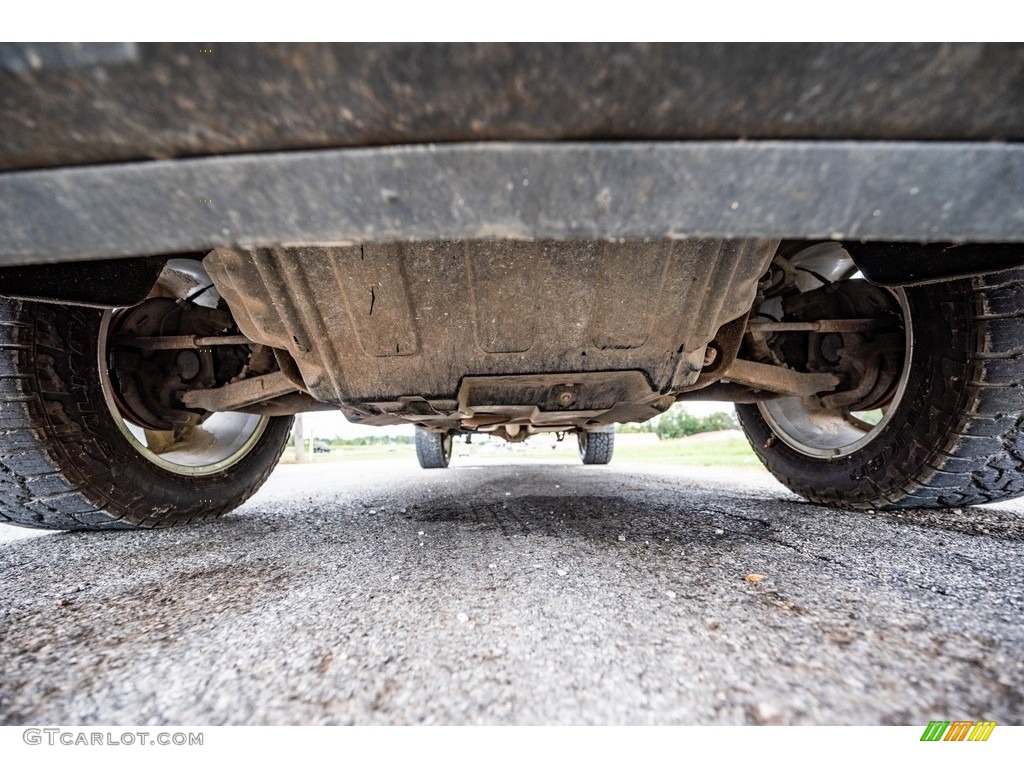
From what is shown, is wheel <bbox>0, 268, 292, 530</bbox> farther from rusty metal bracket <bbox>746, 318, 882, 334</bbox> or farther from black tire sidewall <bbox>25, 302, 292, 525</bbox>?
rusty metal bracket <bbox>746, 318, 882, 334</bbox>

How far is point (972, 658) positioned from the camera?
482 mm

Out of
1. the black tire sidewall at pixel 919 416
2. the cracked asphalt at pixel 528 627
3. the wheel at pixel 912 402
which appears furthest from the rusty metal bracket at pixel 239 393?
the black tire sidewall at pixel 919 416

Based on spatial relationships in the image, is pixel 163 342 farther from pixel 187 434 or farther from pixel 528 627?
pixel 528 627

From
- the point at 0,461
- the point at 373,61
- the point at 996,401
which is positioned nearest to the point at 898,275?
the point at 996,401

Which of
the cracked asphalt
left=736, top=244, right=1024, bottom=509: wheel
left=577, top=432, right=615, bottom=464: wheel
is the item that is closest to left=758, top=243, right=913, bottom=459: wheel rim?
left=736, top=244, right=1024, bottom=509: wheel

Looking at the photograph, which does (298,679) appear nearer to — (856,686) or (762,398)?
(856,686)

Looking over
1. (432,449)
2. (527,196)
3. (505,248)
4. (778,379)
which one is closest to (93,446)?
(505,248)

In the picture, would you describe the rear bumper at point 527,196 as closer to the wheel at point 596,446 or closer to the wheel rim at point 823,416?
the wheel rim at point 823,416

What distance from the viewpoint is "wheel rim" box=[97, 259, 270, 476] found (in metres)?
1.19

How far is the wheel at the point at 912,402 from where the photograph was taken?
0.98m

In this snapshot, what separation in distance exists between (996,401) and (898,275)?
0.56m
